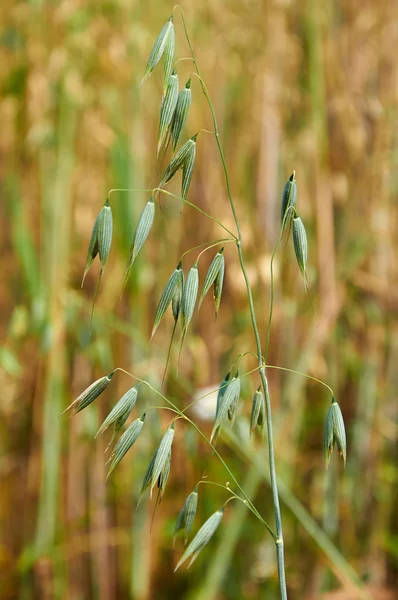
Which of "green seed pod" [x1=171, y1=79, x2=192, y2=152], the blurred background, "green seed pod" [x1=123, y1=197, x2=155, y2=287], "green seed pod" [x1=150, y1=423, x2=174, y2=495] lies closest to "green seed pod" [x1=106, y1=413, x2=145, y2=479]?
"green seed pod" [x1=150, y1=423, x2=174, y2=495]

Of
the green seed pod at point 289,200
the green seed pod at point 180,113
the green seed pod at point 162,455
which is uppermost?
the green seed pod at point 180,113

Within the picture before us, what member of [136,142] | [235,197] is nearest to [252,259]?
[235,197]

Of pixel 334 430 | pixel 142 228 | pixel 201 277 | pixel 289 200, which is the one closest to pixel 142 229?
pixel 142 228

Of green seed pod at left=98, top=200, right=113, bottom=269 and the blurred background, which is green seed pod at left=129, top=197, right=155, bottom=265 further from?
the blurred background

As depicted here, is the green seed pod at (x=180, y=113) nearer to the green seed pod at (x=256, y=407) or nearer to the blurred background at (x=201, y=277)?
the green seed pod at (x=256, y=407)

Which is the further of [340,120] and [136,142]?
[340,120]

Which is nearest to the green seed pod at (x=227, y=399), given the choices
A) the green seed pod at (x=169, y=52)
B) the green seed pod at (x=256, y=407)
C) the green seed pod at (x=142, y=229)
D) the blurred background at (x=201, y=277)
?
the green seed pod at (x=256, y=407)

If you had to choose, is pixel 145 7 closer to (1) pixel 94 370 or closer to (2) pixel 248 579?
(1) pixel 94 370
